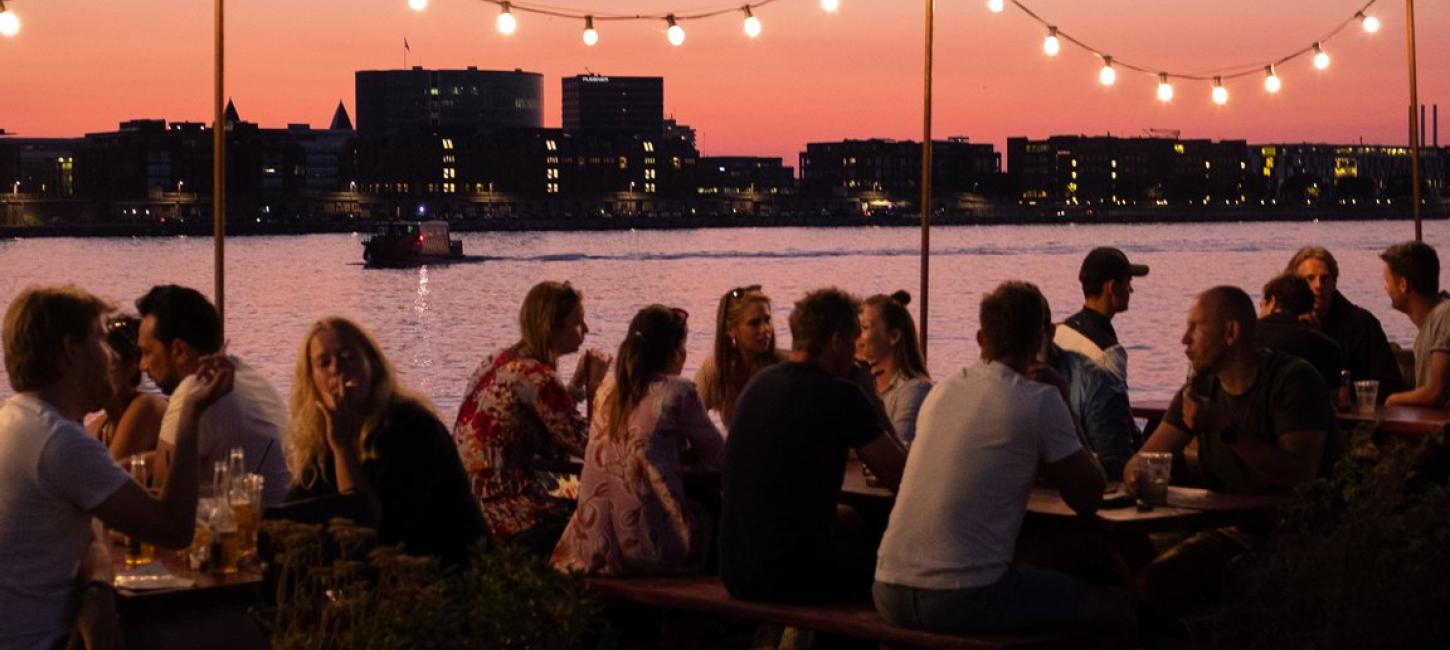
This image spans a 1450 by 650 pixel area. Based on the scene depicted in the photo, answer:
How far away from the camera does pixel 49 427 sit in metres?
4.07

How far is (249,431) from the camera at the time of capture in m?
5.50

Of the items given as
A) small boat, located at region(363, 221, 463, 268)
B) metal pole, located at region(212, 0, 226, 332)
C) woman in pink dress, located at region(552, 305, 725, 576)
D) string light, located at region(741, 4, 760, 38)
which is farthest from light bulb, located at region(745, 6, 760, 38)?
small boat, located at region(363, 221, 463, 268)

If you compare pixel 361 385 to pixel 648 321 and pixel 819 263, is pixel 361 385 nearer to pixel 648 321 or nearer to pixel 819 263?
Result: pixel 648 321

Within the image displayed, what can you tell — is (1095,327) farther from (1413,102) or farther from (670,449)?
(1413,102)

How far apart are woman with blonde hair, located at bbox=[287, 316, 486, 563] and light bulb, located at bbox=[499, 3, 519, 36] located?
647 cm

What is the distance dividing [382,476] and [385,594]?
2.24 feet

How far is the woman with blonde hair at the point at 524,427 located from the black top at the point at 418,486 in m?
1.31

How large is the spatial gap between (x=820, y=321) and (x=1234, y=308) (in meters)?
1.33

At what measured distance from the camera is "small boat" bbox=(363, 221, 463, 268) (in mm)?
92250

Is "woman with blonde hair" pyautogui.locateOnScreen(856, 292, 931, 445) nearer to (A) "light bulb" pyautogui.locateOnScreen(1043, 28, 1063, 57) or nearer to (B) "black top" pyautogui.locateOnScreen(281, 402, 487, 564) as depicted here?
(B) "black top" pyautogui.locateOnScreen(281, 402, 487, 564)

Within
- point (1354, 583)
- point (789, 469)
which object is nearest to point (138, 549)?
point (789, 469)

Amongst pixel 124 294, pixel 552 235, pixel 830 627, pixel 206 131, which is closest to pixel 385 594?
pixel 830 627

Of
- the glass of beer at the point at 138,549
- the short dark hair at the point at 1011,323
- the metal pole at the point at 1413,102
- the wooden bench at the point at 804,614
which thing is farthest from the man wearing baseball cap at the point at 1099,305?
the metal pole at the point at 1413,102

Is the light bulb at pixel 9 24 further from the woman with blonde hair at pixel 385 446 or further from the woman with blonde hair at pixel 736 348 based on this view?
the woman with blonde hair at pixel 385 446
